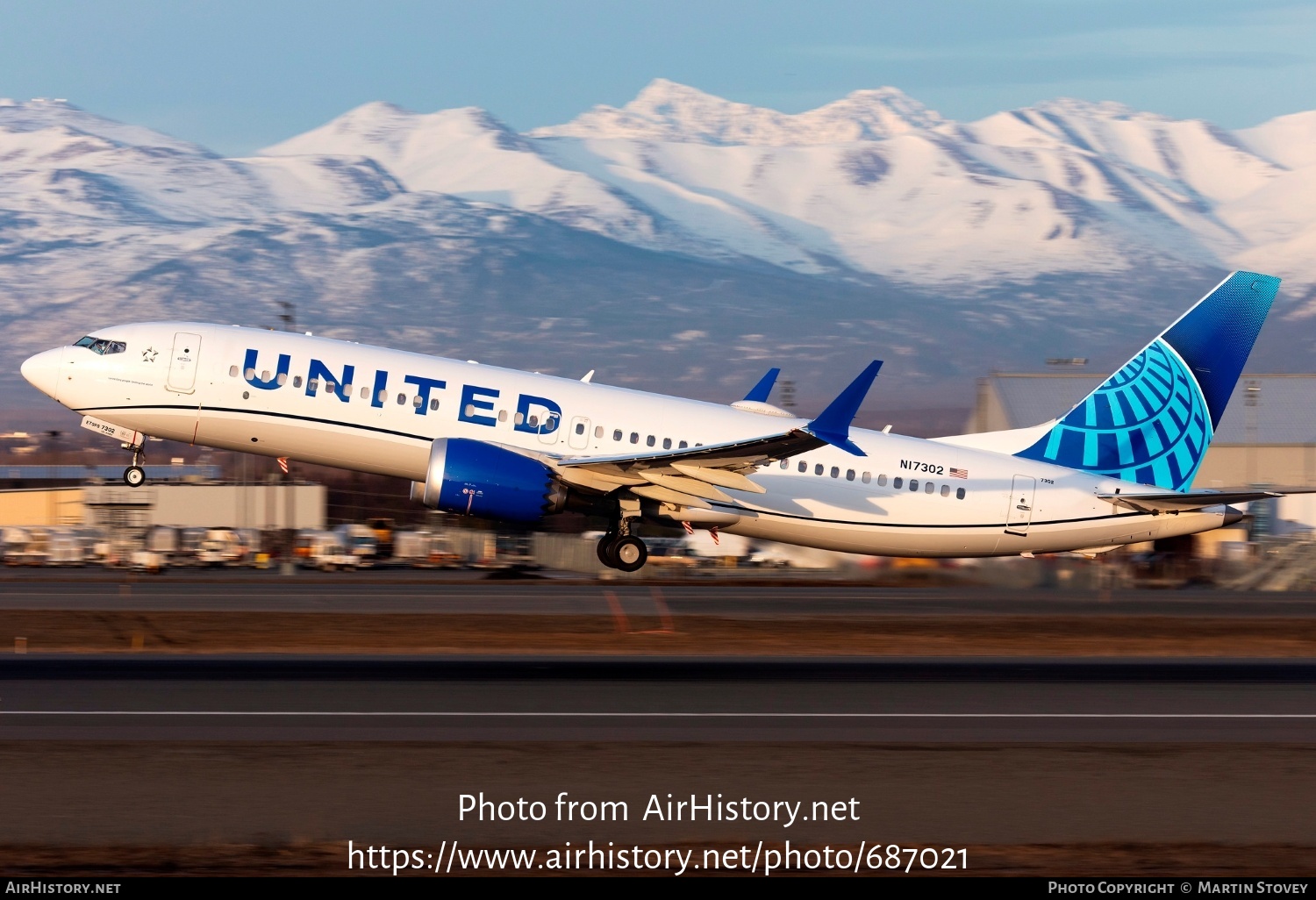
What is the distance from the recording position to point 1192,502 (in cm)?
3250

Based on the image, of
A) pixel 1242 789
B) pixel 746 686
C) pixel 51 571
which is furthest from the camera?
pixel 51 571

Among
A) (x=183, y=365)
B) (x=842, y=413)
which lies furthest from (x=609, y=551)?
(x=183, y=365)

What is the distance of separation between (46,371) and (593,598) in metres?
12.9

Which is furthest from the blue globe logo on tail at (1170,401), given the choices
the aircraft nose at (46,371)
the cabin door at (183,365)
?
the aircraft nose at (46,371)

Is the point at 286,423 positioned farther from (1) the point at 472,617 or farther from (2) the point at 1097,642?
(2) the point at 1097,642

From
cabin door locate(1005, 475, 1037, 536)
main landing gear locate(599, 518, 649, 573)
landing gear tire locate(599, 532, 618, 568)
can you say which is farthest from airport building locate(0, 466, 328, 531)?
cabin door locate(1005, 475, 1037, 536)

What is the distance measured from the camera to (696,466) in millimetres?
31078

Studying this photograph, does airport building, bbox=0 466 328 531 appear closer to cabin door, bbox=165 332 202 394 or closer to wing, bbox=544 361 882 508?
cabin door, bbox=165 332 202 394

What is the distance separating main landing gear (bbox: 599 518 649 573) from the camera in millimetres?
32594

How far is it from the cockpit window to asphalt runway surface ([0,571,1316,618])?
17.4ft

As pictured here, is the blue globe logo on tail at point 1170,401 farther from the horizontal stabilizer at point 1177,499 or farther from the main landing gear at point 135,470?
the main landing gear at point 135,470

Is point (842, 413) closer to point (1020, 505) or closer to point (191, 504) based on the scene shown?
point (1020, 505)

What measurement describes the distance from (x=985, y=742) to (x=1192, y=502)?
19190 millimetres
